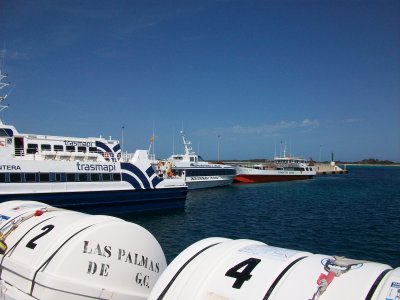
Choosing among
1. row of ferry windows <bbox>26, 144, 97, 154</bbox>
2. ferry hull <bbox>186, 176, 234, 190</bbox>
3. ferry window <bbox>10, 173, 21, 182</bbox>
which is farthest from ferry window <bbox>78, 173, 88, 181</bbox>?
ferry hull <bbox>186, 176, 234, 190</bbox>

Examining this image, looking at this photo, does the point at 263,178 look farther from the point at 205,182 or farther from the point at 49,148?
the point at 49,148

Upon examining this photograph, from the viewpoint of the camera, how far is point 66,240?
578 centimetres

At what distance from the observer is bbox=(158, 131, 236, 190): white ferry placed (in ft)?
178

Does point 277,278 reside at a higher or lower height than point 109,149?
lower

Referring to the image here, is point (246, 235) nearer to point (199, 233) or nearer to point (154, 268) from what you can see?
point (199, 233)

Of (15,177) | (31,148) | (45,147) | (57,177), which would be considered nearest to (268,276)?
(15,177)

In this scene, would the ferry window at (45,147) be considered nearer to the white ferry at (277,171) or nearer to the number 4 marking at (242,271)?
the number 4 marking at (242,271)

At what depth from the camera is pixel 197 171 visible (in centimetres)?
5600

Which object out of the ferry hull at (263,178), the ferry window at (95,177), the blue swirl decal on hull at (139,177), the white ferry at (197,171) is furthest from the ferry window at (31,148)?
the ferry hull at (263,178)

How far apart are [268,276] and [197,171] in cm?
5189

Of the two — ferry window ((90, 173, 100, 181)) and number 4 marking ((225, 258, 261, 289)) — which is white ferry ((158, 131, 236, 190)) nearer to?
ferry window ((90, 173, 100, 181))

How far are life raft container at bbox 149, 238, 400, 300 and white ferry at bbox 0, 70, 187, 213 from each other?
21.8m

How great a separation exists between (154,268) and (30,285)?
7.19 feet

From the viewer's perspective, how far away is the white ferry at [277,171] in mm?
73375
